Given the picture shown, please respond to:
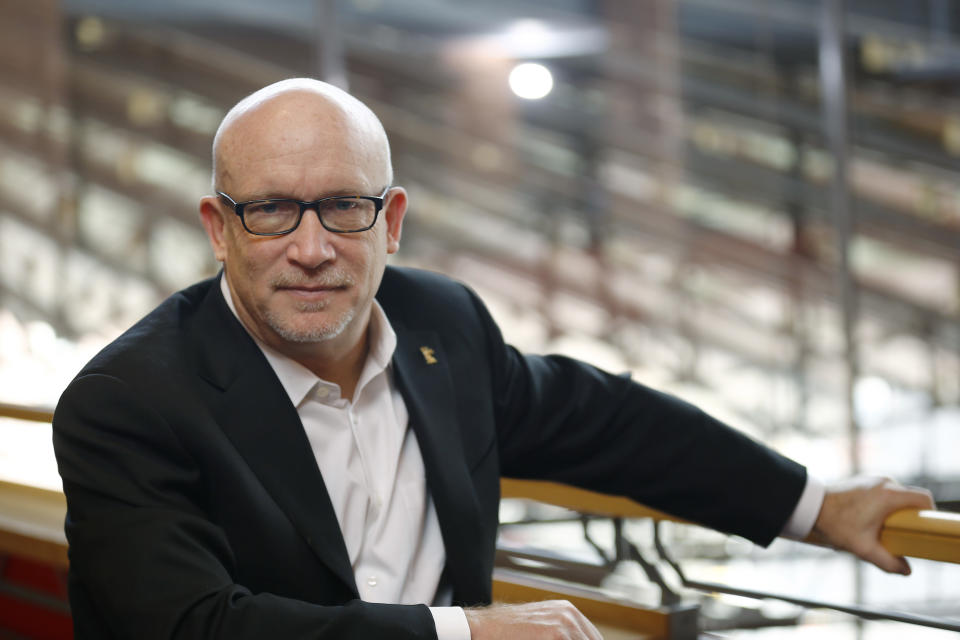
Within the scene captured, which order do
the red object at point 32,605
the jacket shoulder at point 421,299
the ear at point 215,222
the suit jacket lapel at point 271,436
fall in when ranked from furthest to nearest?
the red object at point 32,605 → the jacket shoulder at point 421,299 → the ear at point 215,222 → the suit jacket lapel at point 271,436

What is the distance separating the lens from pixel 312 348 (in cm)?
166

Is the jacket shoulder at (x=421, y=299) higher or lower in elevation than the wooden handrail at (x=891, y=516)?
higher

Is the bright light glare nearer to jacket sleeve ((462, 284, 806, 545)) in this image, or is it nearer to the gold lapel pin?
jacket sleeve ((462, 284, 806, 545))

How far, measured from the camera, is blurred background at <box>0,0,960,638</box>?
6.06 m

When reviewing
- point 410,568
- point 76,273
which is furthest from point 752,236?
point 410,568

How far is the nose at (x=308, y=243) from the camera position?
157cm

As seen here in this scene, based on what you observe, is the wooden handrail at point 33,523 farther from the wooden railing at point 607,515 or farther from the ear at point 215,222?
the ear at point 215,222

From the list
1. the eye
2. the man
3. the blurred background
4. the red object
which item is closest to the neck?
the man

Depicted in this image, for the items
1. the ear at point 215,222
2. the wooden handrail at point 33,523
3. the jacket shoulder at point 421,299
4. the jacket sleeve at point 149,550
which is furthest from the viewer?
Answer: the wooden handrail at point 33,523

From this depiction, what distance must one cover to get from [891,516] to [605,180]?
15.8 ft

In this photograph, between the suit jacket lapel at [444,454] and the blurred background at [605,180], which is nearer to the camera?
the suit jacket lapel at [444,454]

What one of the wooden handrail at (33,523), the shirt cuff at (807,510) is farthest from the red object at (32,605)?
the shirt cuff at (807,510)

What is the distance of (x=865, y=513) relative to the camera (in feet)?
5.74

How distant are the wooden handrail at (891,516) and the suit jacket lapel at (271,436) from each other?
19.9 inches
